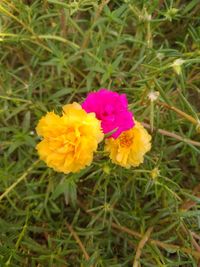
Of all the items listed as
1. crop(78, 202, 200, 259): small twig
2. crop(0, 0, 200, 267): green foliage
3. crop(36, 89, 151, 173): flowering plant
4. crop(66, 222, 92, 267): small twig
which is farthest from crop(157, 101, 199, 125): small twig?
crop(66, 222, 92, 267): small twig

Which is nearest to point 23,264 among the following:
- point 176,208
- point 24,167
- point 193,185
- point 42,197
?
point 42,197

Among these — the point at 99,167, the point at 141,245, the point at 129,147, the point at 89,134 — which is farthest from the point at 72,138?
the point at 141,245

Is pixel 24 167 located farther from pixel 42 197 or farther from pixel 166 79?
pixel 166 79

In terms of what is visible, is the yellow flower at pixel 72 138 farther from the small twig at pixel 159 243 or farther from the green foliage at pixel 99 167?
the small twig at pixel 159 243

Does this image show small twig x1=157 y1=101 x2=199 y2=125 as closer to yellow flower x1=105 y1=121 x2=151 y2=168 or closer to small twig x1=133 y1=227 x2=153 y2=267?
yellow flower x1=105 y1=121 x2=151 y2=168

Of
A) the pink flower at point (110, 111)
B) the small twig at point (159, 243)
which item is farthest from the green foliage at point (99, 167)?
the pink flower at point (110, 111)

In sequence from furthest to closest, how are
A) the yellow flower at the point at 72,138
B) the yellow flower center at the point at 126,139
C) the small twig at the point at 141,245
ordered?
the small twig at the point at 141,245 < the yellow flower center at the point at 126,139 < the yellow flower at the point at 72,138
